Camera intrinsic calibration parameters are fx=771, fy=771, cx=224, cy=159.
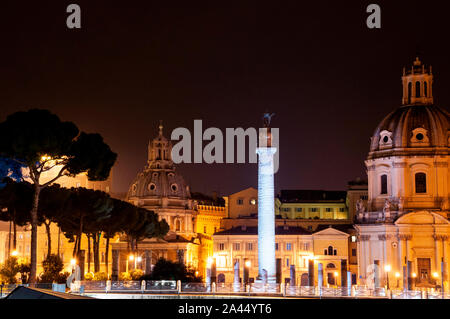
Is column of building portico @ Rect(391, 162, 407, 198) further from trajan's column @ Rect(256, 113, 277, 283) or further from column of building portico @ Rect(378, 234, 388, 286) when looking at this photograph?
trajan's column @ Rect(256, 113, 277, 283)

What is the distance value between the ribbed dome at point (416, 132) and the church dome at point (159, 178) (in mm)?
42222

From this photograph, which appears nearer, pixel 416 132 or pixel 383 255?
pixel 383 255

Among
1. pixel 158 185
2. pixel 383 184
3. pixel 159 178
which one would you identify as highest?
pixel 159 178

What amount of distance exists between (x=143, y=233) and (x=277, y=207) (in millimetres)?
41853

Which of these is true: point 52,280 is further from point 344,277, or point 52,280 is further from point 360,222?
point 360,222

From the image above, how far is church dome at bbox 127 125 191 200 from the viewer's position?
4373 inches

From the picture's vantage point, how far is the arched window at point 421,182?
249 ft

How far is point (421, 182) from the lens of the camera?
76000 mm

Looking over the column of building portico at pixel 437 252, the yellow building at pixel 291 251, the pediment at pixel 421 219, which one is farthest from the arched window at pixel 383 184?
the yellow building at pixel 291 251

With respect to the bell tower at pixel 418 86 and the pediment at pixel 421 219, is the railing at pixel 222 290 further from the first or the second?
the bell tower at pixel 418 86

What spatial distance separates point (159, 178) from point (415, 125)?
1820 inches

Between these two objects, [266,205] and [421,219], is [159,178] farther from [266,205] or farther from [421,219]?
[266,205]

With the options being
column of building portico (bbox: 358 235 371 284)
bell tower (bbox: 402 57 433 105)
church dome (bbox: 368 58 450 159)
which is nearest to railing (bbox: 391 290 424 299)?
column of building portico (bbox: 358 235 371 284)

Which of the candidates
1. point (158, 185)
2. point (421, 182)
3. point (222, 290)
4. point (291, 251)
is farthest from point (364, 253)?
point (158, 185)
